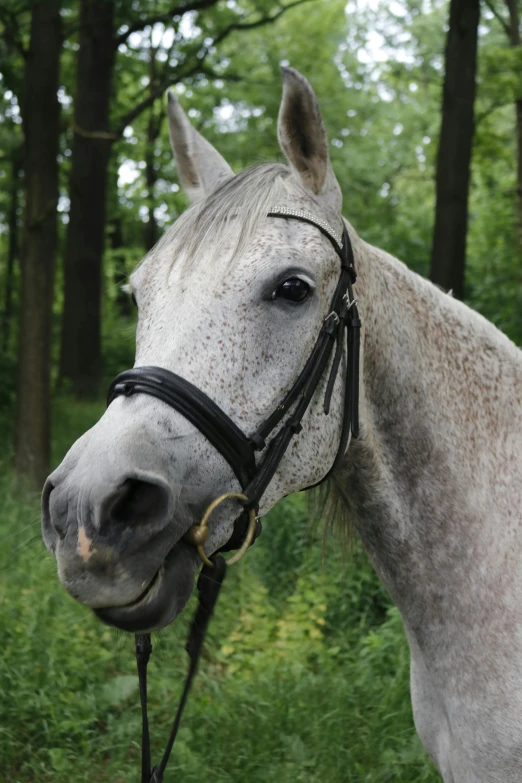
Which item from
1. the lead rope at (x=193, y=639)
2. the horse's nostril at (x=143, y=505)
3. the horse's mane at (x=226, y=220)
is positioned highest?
the horse's mane at (x=226, y=220)

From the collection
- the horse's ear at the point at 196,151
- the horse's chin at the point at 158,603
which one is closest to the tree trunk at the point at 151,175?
the horse's ear at the point at 196,151

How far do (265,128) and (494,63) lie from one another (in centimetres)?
1016

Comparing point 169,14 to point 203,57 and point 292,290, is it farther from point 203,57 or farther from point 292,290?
point 292,290

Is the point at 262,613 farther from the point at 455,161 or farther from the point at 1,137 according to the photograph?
the point at 1,137

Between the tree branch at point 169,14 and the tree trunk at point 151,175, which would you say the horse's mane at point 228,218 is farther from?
the tree trunk at point 151,175

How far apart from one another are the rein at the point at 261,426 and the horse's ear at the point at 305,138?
15cm

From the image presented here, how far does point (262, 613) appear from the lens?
5148 mm

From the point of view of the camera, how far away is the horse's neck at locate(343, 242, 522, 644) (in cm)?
229

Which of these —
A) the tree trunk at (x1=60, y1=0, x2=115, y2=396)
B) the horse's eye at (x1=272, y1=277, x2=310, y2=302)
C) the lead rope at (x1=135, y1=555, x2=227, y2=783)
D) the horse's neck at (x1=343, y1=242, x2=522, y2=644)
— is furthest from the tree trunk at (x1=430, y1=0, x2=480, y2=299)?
the tree trunk at (x1=60, y1=0, x2=115, y2=396)

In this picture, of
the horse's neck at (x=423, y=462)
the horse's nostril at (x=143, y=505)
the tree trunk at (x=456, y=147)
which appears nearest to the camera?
the horse's nostril at (x=143, y=505)

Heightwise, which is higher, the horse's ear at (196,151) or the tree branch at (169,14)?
the tree branch at (169,14)

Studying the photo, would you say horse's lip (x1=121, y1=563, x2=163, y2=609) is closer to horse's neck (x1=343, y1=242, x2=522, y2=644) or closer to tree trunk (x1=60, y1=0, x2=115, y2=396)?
horse's neck (x1=343, y1=242, x2=522, y2=644)

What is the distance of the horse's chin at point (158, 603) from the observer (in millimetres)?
1766

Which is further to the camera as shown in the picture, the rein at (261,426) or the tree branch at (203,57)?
the tree branch at (203,57)
